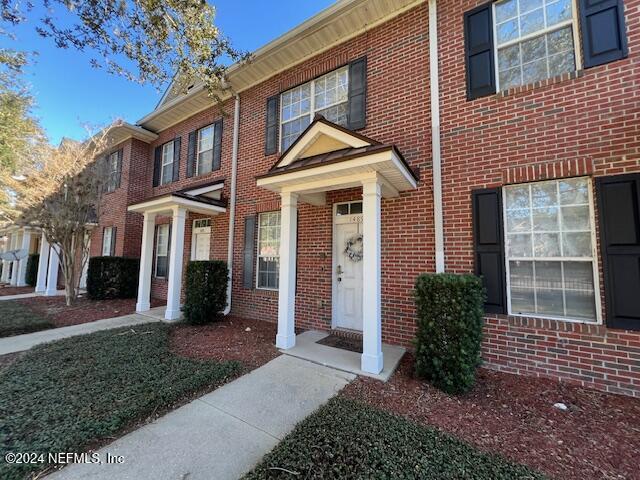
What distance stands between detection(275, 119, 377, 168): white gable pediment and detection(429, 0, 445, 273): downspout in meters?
1.51

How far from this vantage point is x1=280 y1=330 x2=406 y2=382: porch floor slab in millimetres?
3972

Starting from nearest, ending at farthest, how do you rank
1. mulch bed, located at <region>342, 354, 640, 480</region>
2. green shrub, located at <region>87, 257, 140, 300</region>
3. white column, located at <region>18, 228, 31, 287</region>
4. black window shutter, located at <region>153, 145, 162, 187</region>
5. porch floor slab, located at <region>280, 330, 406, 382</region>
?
mulch bed, located at <region>342, 354, 640, 480</region> < porch floor slab, located at <region>280, 330, 406, 382</region> < green shrub, located at <region>87, 257, 140, 300</region> < black window shutter, located at <region>153, 145, 162, 187</region> < white column, located at <region>18, 228, 31, 287</region>

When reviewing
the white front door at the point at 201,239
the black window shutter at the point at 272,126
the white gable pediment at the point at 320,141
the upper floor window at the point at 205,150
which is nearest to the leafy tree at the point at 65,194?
the upper floor window at the point at 205,150

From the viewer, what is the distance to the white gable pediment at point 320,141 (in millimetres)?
4316

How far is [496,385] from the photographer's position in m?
3.71

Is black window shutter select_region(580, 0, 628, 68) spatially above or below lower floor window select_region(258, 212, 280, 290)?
above

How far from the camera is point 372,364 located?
153 inches

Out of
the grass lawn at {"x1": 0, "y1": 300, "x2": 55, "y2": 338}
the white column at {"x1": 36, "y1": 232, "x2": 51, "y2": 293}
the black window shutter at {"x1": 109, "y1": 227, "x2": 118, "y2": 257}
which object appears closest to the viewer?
the grass lawn at {"x1": 0, "y1": 300, "x2": 55, "y2": 338}

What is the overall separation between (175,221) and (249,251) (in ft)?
6.75

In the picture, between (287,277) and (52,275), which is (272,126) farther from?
(52,275)

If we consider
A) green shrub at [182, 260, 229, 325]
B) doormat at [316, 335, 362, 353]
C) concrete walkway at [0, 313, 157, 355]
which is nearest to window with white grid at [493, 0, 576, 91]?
doormat at [316, 335, 362, 353]

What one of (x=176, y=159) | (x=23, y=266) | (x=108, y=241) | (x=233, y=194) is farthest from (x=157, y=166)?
(x=23, y=266)

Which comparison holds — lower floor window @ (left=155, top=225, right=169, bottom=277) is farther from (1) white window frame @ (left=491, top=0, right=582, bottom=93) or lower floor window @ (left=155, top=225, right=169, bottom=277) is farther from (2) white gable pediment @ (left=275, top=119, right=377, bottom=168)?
(1) white window frame @ (left=491, top=0, right=582, bottom=93)

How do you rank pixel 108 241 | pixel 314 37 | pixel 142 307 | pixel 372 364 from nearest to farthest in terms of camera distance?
pixel 372 364 < pixel 314 37 < pixel 142 307 < pixel 108 241
